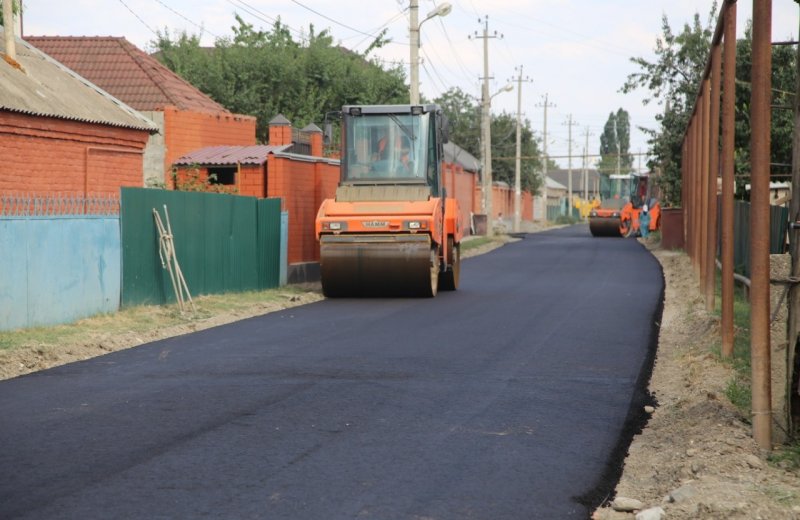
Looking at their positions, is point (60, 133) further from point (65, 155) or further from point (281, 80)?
point (281, 80)

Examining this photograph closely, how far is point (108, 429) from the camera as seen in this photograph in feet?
25.9

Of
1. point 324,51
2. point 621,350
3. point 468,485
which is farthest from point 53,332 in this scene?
point 324,51

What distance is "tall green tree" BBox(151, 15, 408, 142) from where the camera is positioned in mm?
48219

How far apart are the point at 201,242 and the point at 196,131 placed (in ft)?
48.9

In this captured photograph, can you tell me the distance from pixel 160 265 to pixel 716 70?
8.66 metres

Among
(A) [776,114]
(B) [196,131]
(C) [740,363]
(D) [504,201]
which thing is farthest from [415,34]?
(D) [504,201]

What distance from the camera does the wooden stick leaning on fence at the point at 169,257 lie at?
16.4 meters

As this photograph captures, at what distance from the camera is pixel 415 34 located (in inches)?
1216

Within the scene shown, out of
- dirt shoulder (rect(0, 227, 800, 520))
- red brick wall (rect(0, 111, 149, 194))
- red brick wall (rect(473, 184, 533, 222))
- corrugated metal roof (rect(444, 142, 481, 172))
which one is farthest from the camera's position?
corrugated metal roof (rect(444, 142, 481, 172))

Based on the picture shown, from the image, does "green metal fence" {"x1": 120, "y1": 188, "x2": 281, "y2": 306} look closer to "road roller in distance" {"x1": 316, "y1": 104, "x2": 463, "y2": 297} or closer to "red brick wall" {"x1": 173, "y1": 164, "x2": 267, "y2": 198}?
"road roller in distance" {"x1": 316, "y1": 104, "x2": 463, "y2": 297}

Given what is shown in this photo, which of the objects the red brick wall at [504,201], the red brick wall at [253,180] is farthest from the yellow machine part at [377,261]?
the red brick wall at [504,201]

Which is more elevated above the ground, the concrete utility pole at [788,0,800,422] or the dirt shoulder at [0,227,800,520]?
the concrete utility pole at [788,0,800,422]

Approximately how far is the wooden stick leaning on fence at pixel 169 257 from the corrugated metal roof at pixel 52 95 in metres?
4.28

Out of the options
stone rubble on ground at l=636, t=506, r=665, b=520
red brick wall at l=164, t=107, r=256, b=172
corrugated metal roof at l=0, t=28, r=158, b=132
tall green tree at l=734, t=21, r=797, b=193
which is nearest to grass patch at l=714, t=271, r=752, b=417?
stone rubble on ground at l=636, t=506, r=665, b=520
